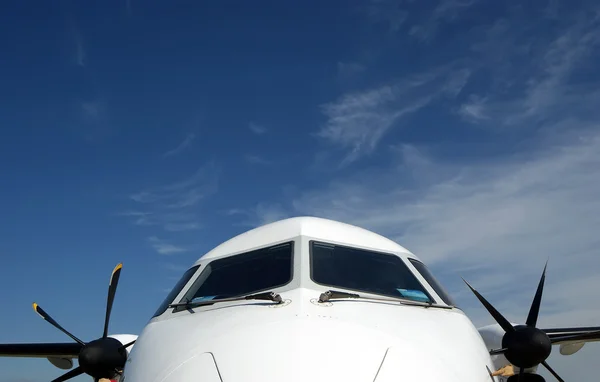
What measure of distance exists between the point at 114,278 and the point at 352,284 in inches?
244

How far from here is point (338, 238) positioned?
7.46 m

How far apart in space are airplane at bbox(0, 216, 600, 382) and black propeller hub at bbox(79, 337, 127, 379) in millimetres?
17

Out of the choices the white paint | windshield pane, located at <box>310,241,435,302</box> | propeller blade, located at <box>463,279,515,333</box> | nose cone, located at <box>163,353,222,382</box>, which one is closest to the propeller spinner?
propeller blade, located at <box>463,279,515,333</box>

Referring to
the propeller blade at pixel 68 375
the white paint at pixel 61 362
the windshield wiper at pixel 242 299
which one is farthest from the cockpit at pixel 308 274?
the white paint at pixel 61 362

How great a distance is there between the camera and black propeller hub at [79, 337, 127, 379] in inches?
359

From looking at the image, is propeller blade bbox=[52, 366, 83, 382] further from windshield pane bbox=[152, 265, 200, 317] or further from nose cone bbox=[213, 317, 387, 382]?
nose cone bbox=[213, 317, 387, 382]

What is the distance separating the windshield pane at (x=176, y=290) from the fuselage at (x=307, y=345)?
3.00 feet

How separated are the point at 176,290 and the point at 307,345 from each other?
3.52 metres

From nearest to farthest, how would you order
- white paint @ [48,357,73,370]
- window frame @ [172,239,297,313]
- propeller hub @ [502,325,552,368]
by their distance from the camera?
1. window frame @ [172,239,297,313]
2. propeller hub @ [502,325,552,368]
3. white paint @ [48,357,73,370]

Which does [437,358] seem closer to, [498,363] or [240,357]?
[240,357]

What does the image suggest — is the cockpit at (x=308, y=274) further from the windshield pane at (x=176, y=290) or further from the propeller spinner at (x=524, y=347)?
the propeller spinner at (x=524, y=347)

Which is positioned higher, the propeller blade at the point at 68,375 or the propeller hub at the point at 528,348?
the propeller blade at the point at 68,375

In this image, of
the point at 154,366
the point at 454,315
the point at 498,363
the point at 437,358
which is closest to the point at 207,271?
the point at 154,366

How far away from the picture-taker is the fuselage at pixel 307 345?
415 centimetres
